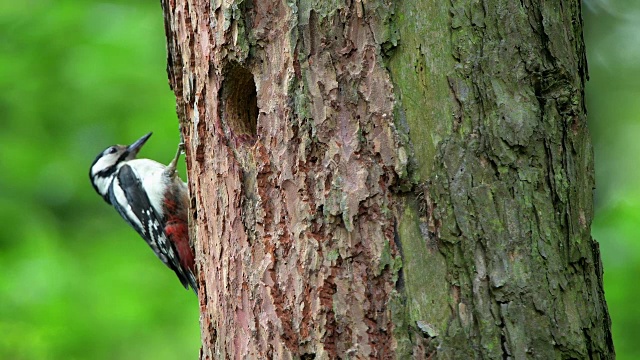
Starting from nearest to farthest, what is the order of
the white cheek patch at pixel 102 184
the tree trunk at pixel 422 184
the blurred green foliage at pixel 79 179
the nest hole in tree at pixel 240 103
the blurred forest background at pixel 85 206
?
the tree trunk at pixel 422 184, the nest hole in tree at pixel 240 103, the blurred forest background at pixel 85 206, the blurred green foliage at pixel 79 179, the white cheek patch at pixel 102 184

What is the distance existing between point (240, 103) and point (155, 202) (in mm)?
2691

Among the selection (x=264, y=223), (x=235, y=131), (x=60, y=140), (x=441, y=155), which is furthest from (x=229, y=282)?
(x=60, y=140)

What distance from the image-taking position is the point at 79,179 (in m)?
6.79

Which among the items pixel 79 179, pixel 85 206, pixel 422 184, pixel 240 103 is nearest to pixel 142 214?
pixel 79 179

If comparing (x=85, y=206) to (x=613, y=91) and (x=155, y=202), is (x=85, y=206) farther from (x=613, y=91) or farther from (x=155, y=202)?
(x=613, y=91)

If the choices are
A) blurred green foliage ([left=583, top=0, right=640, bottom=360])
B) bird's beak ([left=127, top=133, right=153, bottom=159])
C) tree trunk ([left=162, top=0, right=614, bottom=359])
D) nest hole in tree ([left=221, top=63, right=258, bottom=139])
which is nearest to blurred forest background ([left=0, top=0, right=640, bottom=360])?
bird's beak ([left=127, top=133, right=153, bottom=159])

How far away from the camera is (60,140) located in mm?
6637

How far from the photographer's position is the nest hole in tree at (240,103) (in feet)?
9.38

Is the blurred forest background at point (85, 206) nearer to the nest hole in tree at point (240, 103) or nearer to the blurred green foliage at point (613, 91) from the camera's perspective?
the blurred green foliage at point (613, 91)

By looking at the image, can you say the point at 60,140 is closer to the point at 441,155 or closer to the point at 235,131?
the point at 235,131

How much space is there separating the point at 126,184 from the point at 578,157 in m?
3.85

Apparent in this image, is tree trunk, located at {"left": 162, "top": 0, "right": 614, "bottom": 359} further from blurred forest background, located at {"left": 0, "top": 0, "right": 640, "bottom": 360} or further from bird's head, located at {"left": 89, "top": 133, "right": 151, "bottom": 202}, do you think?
bird's head, located at {"left": 89, "top": 133, "right": 151, "bottom": 202}

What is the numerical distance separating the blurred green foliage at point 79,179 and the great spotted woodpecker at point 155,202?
486 millimetres

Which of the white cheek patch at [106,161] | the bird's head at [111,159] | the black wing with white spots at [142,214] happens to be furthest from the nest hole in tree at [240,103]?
the white cheek patch at [106,161]
